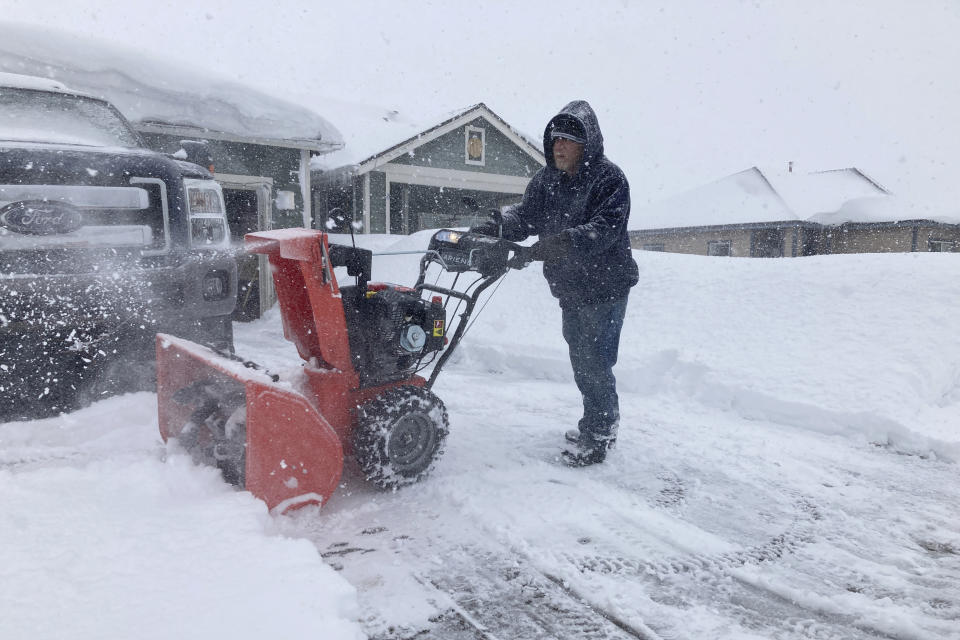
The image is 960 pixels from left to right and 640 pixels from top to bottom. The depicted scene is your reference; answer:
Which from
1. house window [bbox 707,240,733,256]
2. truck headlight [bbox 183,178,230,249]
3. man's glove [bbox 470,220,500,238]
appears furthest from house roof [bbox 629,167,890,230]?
truck headlight [bbox 183,178,230,249]

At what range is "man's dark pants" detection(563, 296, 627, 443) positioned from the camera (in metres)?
3.45

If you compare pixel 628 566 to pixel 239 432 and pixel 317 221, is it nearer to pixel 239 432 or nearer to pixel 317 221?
pixel 239 432

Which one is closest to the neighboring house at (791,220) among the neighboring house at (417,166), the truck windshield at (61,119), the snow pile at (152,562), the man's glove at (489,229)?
the neighboring house at (417,166)

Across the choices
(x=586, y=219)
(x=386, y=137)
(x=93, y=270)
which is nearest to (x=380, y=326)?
(x=586, y=219)

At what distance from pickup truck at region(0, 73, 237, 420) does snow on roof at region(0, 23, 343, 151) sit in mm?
4476

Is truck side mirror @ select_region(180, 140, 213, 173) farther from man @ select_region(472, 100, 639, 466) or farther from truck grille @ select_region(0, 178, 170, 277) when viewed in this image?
man @ select_region(472, 100, 639, 466)

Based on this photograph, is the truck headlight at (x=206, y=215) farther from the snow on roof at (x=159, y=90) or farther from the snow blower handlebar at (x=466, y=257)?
the snow on roof at (x=159, y=90)

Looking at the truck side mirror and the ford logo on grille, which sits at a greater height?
the truck side mirror

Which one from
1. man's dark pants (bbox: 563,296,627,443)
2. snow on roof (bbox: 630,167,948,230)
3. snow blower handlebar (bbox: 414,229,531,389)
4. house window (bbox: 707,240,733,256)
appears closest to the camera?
snow blower handlebar (bbox: 414,229,531,389)

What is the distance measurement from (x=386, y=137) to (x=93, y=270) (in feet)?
44.1

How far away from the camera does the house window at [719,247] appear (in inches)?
889

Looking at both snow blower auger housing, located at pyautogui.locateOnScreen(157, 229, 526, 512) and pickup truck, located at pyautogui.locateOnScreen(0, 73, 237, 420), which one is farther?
pickup truck, located at pyautogui.locateOnScreen(0, 73, 237, 420)

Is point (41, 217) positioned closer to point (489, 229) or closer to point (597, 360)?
point (489, 229)

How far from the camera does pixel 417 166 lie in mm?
15312
